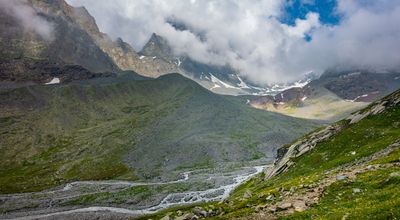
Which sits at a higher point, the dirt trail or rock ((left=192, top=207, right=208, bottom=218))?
the dirt trail

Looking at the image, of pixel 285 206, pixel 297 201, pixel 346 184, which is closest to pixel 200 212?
pixel 285 206

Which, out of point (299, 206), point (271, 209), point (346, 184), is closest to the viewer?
point (299, 206)

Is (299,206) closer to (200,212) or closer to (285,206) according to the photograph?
(285,206)

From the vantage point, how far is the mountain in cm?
2328

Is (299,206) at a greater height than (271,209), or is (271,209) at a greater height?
(299,206)

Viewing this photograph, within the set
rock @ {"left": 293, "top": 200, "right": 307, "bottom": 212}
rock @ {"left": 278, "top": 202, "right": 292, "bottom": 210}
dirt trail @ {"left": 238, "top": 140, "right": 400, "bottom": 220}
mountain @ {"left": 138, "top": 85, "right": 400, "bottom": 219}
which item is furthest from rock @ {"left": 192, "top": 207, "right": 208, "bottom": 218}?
rock @ {"left": 293, "top": 200, "right": 307, "bottom": 212}

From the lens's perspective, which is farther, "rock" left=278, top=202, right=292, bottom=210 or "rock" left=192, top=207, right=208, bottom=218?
"rock" left=192, top=207, right=208, bottom=218

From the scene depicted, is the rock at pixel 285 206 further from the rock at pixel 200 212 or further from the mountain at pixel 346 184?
the rock at pixel 200 212

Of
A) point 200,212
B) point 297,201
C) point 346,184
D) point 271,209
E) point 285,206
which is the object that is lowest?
point 200,212

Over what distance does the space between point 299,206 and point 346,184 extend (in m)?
6.18

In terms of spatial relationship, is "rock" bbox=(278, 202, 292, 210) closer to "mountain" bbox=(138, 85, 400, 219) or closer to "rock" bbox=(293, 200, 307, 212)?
"mountain" bbox=(138, 85, 400, 219)

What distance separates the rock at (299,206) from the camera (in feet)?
88.3

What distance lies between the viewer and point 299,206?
90.8 feet

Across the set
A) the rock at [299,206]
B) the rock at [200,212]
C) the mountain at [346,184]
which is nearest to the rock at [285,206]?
the mountain at [346,184]
